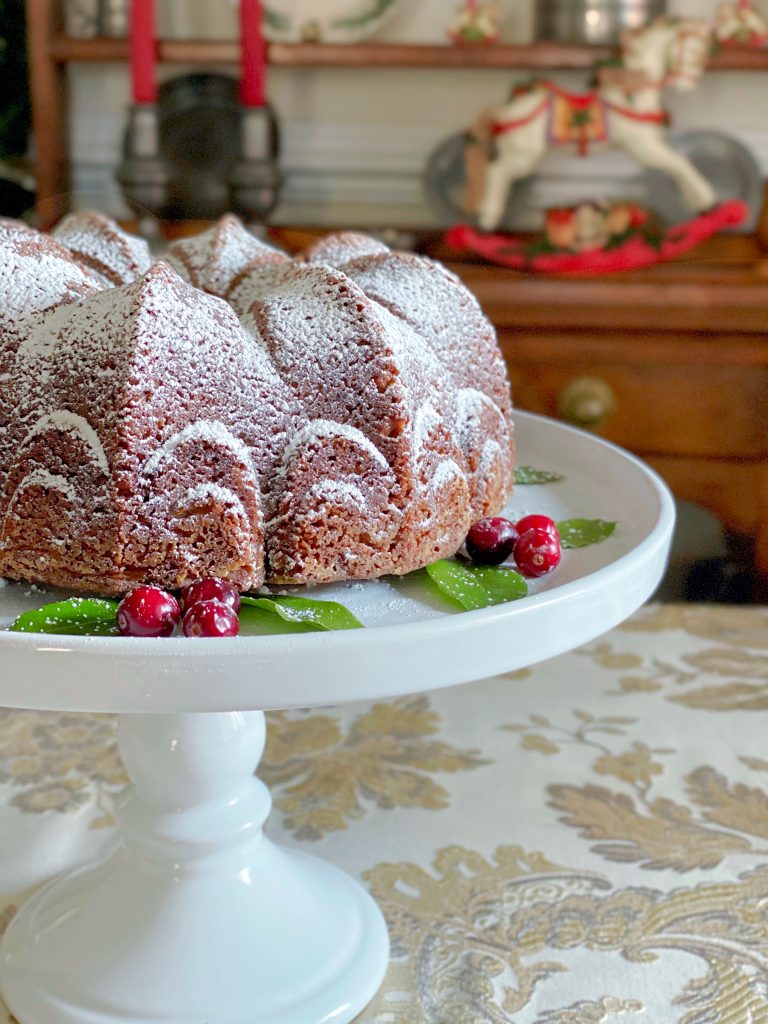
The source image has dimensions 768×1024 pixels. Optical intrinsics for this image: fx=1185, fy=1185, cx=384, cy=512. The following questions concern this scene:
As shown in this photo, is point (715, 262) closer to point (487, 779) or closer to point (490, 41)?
point (490, 41)

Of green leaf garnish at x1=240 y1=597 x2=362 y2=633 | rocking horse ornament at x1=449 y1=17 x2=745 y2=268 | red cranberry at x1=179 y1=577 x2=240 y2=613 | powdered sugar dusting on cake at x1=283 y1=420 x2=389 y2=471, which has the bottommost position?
green leaf garnish at x1=240 y1=597 x2=362 y2=633

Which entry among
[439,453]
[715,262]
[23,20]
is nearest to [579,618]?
[439,453]

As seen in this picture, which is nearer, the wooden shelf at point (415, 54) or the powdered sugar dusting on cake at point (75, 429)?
the powdered sugar dusting on cake at point (75, 429)

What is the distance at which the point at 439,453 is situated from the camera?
2.75 ft

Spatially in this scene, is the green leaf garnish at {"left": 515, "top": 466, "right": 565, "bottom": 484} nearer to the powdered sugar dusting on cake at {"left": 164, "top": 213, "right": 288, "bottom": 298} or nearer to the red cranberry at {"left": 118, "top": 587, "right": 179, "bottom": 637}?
the powdered sugar dusting on cake at {"left": 164, "top": 213, "right": 288, "bottom": 298}

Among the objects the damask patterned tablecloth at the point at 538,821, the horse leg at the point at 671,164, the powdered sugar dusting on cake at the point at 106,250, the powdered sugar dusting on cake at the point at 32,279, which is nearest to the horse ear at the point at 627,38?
the horse leg at the point at 671,164

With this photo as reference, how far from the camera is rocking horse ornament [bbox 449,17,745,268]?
172cm

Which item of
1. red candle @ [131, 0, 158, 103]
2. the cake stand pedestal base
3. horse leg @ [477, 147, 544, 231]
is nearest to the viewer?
the cake stand pedestal base

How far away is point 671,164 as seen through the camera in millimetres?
1800

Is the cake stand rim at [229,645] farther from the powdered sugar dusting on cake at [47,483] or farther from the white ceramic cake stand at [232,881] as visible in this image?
the powdered sugar dusting on cake at [47,483]

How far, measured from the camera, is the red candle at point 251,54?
1.61 meters

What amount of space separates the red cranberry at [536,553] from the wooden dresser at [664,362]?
889 millimetres

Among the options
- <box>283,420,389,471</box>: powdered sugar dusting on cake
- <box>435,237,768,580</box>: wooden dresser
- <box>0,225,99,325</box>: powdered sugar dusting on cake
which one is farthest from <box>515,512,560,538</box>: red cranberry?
<box>435,237,768,580</box>: wooden dresser

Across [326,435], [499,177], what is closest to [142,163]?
[499,177]
